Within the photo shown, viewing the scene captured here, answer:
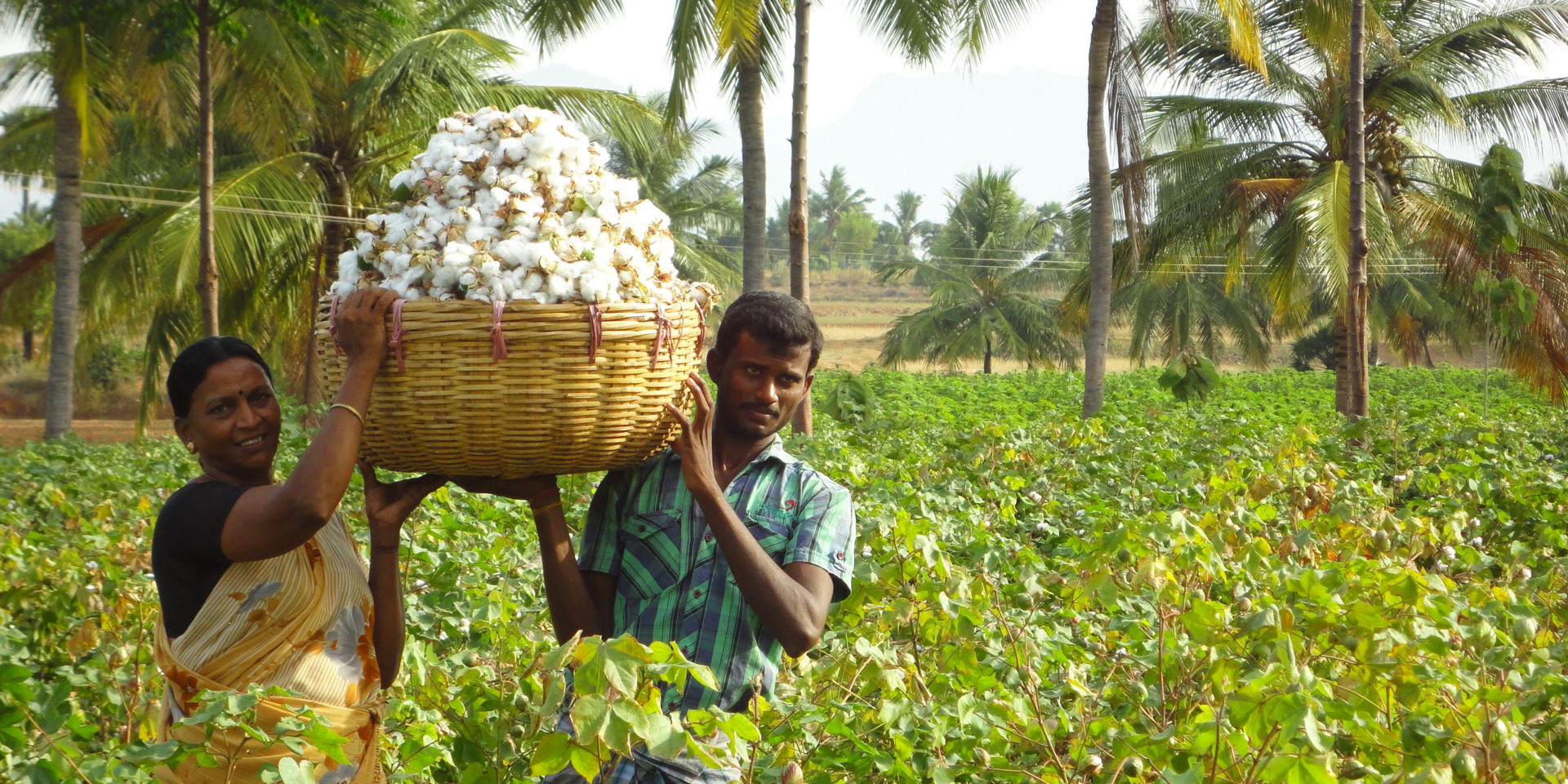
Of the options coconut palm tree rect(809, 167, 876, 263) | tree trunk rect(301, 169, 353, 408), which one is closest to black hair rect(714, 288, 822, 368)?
tree trunk rect(301, 169, 353, 408)

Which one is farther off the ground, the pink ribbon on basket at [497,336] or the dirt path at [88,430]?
the pink ribbon on basket at [497,336]

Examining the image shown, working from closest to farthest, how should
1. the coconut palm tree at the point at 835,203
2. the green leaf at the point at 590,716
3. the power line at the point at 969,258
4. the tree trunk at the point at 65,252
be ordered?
the green leaf at the point at 590,716 < the tree trunk at the point at 65,252 < the power line at the point at 969,258 < the coconut palm tree at the point at 835,203

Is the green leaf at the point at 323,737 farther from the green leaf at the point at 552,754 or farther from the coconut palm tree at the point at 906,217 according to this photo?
the coconut palm tree at the point at 906,217

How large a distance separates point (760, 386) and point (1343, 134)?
15.4m

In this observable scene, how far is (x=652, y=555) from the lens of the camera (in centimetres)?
196

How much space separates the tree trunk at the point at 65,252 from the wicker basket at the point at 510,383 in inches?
437

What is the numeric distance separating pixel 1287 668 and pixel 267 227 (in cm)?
1312

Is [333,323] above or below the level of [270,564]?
above

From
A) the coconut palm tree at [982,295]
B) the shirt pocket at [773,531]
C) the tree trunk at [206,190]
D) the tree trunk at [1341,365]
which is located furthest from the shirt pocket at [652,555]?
the coconut palm tree at [982,295]

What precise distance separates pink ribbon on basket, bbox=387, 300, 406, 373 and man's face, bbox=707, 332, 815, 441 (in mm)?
464

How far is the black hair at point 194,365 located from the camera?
1.84 metres

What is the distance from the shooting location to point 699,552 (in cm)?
192

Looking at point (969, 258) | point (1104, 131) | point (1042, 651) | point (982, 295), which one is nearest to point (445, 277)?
point (1042, 651)

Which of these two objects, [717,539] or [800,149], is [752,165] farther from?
[717,539]
